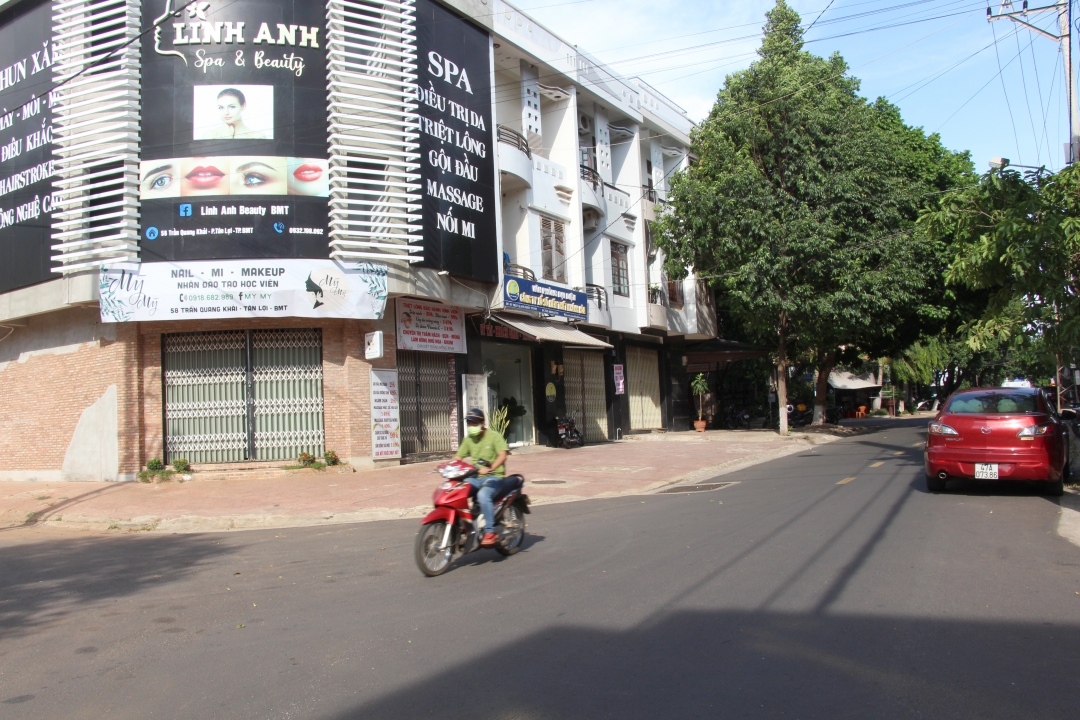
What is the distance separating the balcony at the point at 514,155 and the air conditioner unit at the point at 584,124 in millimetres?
4340

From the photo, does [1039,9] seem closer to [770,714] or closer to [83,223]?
[770,714]

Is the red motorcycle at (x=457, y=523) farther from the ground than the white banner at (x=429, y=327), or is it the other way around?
the white banner at (x=429, y=327)

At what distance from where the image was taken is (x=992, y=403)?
36.8 feet

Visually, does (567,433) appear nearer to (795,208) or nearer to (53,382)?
(795,208)

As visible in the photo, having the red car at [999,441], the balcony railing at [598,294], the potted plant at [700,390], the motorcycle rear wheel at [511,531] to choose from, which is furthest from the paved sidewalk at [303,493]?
the potted plant at [700,390]

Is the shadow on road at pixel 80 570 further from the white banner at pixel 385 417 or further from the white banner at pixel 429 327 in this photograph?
the white banner at pixel 429 327

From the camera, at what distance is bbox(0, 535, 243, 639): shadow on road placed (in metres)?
6.62

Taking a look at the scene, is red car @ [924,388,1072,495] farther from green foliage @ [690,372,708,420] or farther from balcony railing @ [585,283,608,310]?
green foliage @ [690,372,708,420]

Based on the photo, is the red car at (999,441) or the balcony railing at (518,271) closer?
the red car at (999,441)

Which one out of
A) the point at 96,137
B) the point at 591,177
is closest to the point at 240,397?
the point at 96,137

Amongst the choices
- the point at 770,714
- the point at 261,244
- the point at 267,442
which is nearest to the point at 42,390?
the point at 267,442

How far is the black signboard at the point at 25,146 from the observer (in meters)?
17.0

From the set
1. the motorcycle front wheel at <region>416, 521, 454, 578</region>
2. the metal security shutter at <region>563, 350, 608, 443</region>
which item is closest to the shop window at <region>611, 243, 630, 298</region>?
the metal security shutter at <region>563, 350, 608, 443</region>

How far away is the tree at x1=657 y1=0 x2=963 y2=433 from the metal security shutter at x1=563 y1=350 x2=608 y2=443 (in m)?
4.12
